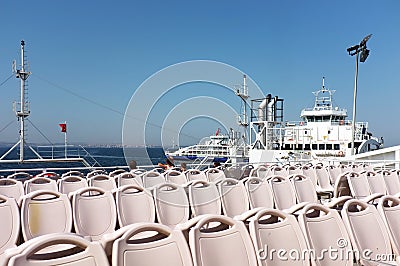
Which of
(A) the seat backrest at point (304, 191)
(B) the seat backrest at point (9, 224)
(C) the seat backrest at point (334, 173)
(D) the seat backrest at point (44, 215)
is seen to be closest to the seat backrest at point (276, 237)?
(D) the seat backrest at point (44, 215)

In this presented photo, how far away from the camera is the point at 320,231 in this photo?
6.97ft

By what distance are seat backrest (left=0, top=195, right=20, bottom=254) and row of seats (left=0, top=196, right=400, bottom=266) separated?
55 cm

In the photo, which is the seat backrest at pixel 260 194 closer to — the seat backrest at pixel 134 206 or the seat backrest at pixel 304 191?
the seat backrest at pixel 304 191

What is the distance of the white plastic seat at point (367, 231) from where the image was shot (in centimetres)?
222

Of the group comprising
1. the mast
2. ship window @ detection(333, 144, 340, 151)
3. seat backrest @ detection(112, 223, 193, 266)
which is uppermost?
the mast

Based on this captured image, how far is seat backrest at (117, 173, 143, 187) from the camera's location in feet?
14.3

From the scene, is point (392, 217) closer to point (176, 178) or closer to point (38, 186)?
point (176, 178)

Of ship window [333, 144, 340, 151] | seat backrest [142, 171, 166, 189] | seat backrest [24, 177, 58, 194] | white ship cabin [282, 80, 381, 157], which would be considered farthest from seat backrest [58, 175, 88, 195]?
ship window [333, 144, 340, 151]

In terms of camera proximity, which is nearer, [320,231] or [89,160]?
[320,231]

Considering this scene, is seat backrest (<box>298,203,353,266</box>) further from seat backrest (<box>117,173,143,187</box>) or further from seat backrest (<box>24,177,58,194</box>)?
seat backrest (<box>24,177,58,194</box>)

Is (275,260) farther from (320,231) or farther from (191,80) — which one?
(191,80)

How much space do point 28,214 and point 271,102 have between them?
14.6 m

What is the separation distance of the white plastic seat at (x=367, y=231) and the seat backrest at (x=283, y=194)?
130 centimetres

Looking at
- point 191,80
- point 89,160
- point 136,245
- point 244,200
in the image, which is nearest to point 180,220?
point 244,200
